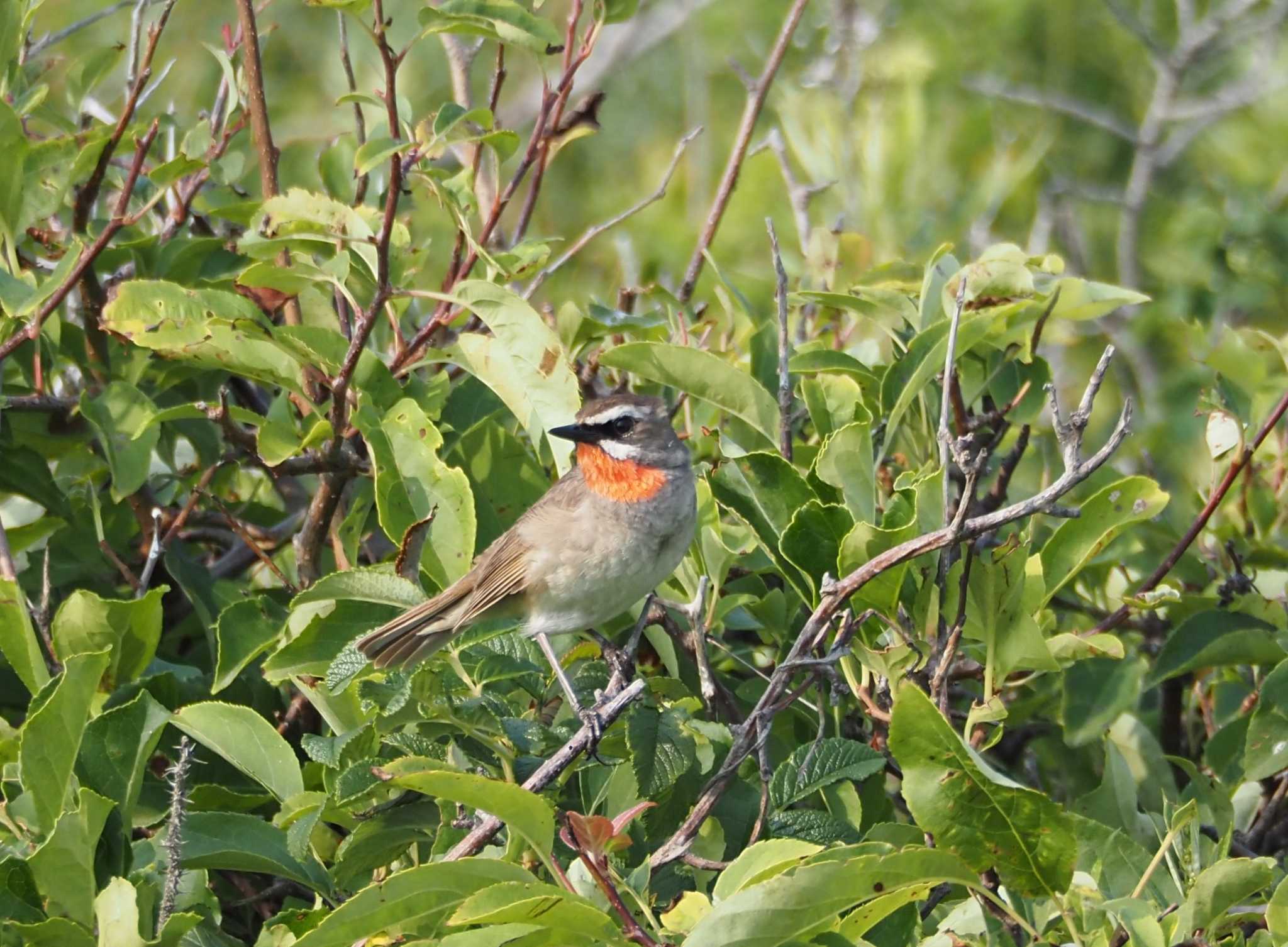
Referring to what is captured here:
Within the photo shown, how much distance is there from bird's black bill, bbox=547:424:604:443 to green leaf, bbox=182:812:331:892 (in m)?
1.05

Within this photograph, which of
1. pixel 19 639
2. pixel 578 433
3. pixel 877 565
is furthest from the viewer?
pixel 578 433

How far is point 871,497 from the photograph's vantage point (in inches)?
123

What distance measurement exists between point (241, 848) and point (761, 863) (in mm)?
995

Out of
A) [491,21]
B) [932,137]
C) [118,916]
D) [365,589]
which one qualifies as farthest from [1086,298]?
[932,137]

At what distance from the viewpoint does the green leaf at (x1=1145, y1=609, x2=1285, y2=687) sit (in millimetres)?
3467

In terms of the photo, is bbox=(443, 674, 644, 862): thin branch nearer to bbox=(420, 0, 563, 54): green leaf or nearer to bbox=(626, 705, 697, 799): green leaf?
bbox=(626, 705, 697, 799): green leaf

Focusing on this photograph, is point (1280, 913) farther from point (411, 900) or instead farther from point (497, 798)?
point (411, 900)

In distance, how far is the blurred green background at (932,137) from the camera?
21.4ft

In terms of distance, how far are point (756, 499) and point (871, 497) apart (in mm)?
234

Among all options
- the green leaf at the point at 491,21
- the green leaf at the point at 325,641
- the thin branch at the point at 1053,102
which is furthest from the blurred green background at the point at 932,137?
the green leaf at the point at 325,641

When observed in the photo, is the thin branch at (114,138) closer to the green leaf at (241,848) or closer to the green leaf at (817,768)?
the green leaf at (241,848)

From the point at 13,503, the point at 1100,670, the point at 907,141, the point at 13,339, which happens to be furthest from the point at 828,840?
the point at 907,141

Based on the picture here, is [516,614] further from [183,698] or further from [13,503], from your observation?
[13,503]

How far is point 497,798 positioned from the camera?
92.3 inches
